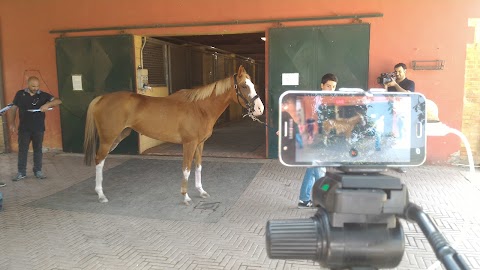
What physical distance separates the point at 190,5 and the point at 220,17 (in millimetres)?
633

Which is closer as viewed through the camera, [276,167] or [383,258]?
[383,258]

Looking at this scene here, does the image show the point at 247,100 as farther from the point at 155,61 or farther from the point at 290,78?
the point at 155,61

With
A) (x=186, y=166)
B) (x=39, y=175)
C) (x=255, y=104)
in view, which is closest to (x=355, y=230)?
(x=255, y=104)

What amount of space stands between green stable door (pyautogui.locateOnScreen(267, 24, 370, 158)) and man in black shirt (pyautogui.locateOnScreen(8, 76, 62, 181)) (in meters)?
3.70

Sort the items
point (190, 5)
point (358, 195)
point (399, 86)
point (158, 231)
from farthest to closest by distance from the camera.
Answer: point (190, 5)
point (399, 86)
point (158, 231)
point (358, 195)

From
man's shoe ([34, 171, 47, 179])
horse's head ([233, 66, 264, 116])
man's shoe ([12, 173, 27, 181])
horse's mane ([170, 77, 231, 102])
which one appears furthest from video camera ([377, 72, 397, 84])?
man's shoe ([12, 173, 27, 181])

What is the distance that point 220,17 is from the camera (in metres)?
6.97

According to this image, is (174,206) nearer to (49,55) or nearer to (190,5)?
(190,5)

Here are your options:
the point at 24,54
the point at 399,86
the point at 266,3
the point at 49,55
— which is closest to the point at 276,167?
the point at 399,86

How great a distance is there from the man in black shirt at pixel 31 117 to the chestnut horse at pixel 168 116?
→ 133 cm

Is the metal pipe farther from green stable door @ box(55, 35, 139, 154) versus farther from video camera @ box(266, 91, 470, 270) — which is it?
video camera @ box(266, 91, 470, 270)

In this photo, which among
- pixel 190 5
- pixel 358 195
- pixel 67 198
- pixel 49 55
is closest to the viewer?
pixel 358 195

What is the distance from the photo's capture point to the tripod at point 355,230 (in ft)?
3.27

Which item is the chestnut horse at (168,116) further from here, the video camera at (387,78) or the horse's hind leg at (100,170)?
the video camera at (387,78)
